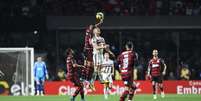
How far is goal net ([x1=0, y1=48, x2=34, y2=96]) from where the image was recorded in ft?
121

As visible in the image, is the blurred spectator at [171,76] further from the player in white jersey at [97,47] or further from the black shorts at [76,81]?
the player in white jersey at [97,47]

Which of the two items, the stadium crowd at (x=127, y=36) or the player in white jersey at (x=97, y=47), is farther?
the stadium crowd at (x=127, y=36)

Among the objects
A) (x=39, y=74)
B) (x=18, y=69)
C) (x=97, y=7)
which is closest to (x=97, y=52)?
(x=39, y=74)

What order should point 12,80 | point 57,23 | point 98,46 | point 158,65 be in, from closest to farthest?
1. point 98,46
2. point 158,65
3. point 12,80
4. point 57,23

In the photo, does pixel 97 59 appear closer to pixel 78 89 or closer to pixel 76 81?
pixel 78 89

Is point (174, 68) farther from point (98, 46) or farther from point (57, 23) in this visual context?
point (98, 46)

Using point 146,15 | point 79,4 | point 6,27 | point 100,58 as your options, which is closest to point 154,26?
point 146,15

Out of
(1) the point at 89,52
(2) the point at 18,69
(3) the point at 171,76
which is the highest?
→ (1) the point at 89,52

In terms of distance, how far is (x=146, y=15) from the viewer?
42750 mm

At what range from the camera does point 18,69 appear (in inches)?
1463

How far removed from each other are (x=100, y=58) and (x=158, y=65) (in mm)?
10532

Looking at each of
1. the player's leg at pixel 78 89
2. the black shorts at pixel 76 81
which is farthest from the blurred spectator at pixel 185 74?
the player's leg at pixel 78 89

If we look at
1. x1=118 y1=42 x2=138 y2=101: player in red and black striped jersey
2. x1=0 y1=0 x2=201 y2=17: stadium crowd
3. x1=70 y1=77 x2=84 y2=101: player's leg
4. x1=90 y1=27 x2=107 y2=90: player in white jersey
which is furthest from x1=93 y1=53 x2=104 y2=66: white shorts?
x1=0 y1=0 x2=201 y2=17: stadium crowd

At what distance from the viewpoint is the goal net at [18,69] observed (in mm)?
36750
